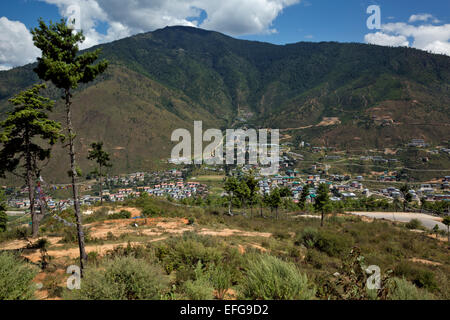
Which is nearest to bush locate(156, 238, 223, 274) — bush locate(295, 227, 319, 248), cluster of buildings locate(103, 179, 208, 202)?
bush locate(295, 227, 319, 248)

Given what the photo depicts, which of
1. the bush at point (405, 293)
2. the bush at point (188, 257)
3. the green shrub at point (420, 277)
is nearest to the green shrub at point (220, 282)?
the bush at point (188, 257)

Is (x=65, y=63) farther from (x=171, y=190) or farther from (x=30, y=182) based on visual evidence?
(x=171, y=190)

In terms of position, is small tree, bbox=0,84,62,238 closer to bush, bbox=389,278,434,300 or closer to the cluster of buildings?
bush, bbox=389,278,434,300

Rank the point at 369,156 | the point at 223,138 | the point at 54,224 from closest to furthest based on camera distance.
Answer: the point at 54,224 < the point at 369,156 < the point at 223,138

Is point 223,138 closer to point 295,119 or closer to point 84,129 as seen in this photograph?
point 295,119
